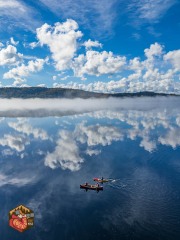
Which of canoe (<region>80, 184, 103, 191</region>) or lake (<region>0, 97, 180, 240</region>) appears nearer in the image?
lake (<region>0, 97, 180, 240</region>)

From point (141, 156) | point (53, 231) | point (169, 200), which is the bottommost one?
point (53, 231)

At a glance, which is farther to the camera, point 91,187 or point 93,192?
point 91,187

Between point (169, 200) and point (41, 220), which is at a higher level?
point (169, 200)

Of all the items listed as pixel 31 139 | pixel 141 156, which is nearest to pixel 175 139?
pixel 141 156

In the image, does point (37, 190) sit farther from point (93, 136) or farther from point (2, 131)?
point (2, 131)

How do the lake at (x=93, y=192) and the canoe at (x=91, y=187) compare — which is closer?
the lake at (x=93, y=192)

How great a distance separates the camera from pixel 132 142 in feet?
441

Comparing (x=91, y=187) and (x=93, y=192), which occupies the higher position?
(x=91, y=187)

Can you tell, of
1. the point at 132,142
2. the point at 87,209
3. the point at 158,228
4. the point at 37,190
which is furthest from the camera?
the point at 132,142

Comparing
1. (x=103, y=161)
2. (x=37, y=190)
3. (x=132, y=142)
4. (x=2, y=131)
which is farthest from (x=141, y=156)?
(x=2, y=131)

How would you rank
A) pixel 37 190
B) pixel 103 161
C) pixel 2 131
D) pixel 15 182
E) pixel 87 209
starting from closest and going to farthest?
pixel 87 209
pixel 37 190
pixel 15 182
pixel 103 161
pixel 2 131

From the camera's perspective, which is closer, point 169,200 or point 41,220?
point 41,220

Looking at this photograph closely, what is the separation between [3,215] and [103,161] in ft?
164

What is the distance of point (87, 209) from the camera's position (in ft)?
195
